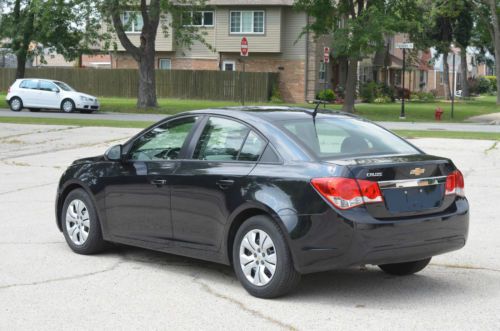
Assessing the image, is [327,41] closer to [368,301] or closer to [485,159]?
[485,159]

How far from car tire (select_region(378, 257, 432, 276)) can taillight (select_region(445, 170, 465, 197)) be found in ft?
2.48

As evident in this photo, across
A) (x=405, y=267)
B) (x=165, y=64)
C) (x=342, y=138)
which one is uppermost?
(x=165, y=64)

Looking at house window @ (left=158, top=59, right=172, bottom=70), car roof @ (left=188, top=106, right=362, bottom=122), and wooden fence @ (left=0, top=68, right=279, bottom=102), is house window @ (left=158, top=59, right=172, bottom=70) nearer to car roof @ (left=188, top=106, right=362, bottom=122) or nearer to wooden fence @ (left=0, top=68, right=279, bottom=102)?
wooden fence @ (left=0, top=68, right=279, bottom=102)

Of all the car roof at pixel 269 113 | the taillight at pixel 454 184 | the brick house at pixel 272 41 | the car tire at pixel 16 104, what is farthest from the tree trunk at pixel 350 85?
the taillight at pixel 454 184

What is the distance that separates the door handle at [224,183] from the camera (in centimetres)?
680

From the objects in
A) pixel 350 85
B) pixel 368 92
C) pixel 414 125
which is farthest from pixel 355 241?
pixel 368 92

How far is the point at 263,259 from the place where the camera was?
6.49m

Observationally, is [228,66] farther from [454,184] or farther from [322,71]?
[454,184]

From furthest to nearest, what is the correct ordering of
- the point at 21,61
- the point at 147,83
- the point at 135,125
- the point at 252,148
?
the point at 21,61 → the point at 147,83 → the point at 135,125 → the point at 252,148

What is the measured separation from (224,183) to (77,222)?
2212 millimetres

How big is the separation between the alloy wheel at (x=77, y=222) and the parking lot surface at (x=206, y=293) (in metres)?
0.18

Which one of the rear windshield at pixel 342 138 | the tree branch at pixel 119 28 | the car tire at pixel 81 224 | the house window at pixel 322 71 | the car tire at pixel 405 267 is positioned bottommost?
the car tire at pixel 405 267

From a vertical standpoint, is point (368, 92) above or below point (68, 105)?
above

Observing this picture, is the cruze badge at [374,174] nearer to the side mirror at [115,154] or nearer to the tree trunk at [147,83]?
the side mirror at [115,154]
